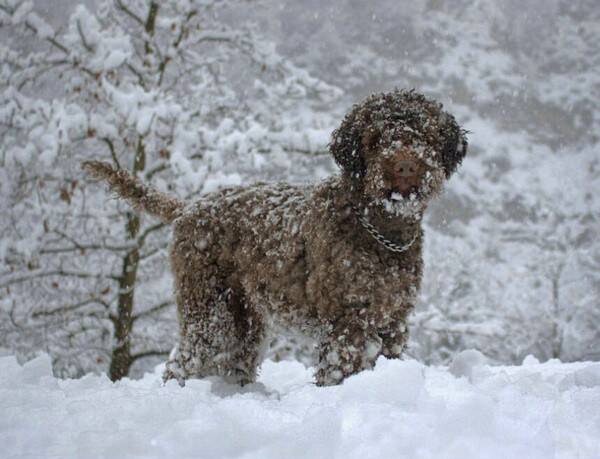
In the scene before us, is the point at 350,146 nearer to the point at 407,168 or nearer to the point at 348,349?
the point at 407,168

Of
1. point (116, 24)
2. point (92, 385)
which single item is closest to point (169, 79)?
point (116, 24)

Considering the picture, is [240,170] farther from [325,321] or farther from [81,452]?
[81,452]

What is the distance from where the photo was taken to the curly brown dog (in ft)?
9.02

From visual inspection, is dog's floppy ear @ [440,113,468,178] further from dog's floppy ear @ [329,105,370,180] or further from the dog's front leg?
the dog's front leg

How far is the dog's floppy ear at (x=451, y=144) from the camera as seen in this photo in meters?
2.90

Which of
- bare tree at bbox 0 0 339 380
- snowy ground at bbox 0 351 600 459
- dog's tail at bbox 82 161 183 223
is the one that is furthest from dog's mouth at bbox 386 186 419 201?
bare tree at bbox 0 0 339 380

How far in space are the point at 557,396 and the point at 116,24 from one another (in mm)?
8197

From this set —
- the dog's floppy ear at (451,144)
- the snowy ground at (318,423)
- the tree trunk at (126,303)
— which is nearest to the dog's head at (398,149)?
the dog's floppy ear at (451,144)

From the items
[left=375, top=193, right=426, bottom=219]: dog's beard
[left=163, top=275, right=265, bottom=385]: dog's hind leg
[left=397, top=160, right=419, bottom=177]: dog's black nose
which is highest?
[left=397, top=160, right=419, bottom=177]: dog's black nose

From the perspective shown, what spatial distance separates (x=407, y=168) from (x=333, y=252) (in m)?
0.57

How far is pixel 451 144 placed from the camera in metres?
2.94

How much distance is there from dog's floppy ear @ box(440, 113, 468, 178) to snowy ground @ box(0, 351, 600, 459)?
49.4 inches

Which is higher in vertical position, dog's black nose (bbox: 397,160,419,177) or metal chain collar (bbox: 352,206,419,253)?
dog's black nose (bbox: 397,160,419,177)

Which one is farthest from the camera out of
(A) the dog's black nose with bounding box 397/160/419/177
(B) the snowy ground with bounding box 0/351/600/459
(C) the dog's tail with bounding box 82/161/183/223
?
(C) the dog's tail with bounding box 82/161/183/223
